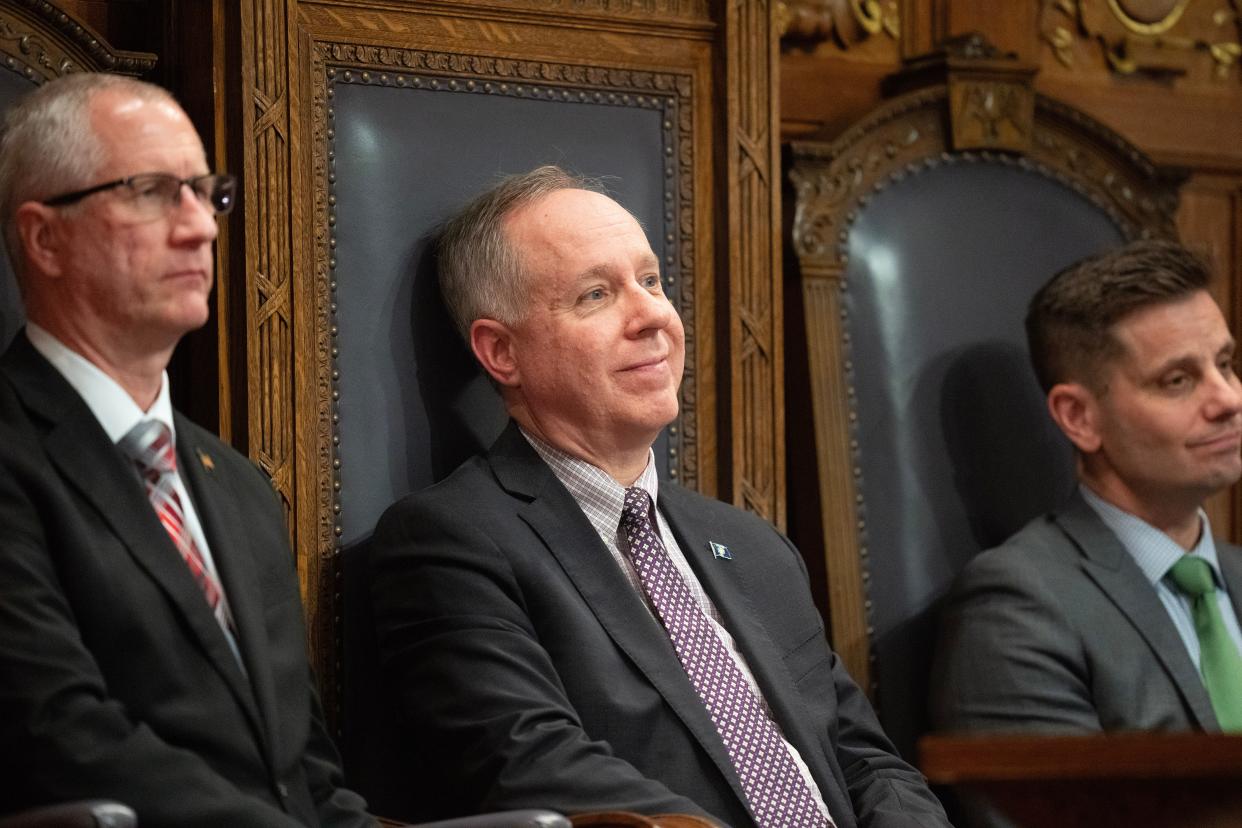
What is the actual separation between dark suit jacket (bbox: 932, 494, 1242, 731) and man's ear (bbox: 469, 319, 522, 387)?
1010 mm

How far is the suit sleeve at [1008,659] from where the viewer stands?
3.49 metres

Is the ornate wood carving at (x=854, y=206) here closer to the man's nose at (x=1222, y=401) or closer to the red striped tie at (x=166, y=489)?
the man's nose at (x=1222, y=401)

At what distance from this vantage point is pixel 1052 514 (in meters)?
3.80

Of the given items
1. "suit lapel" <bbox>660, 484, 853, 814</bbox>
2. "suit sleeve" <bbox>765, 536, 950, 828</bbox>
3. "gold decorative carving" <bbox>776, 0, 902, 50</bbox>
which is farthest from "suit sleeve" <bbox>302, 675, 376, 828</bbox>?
"gold decorative carving" <bbox>776, 0, 902, 50</bbox>

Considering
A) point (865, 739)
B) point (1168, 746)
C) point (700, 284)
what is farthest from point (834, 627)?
point (1168, 746)

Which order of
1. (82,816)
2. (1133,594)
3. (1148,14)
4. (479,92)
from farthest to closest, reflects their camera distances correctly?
(1148,14) < (1133,594) < (479,92) < (82,816)

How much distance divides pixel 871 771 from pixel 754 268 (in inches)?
37.8

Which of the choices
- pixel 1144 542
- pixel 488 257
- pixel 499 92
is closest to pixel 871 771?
pixel 1144 542

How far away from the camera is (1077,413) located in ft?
12.6

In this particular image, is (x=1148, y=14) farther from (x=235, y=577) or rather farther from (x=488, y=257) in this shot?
(x=235, y=577)

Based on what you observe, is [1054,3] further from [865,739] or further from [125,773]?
[125,773]

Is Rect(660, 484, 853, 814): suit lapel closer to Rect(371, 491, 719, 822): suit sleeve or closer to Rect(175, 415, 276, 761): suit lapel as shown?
Rect(371, 491, 719, 822): suit sleeve

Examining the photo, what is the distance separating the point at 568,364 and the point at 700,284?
19.6 inches

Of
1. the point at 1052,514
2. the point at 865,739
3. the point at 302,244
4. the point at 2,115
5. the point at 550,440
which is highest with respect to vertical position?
the point at 2,115
